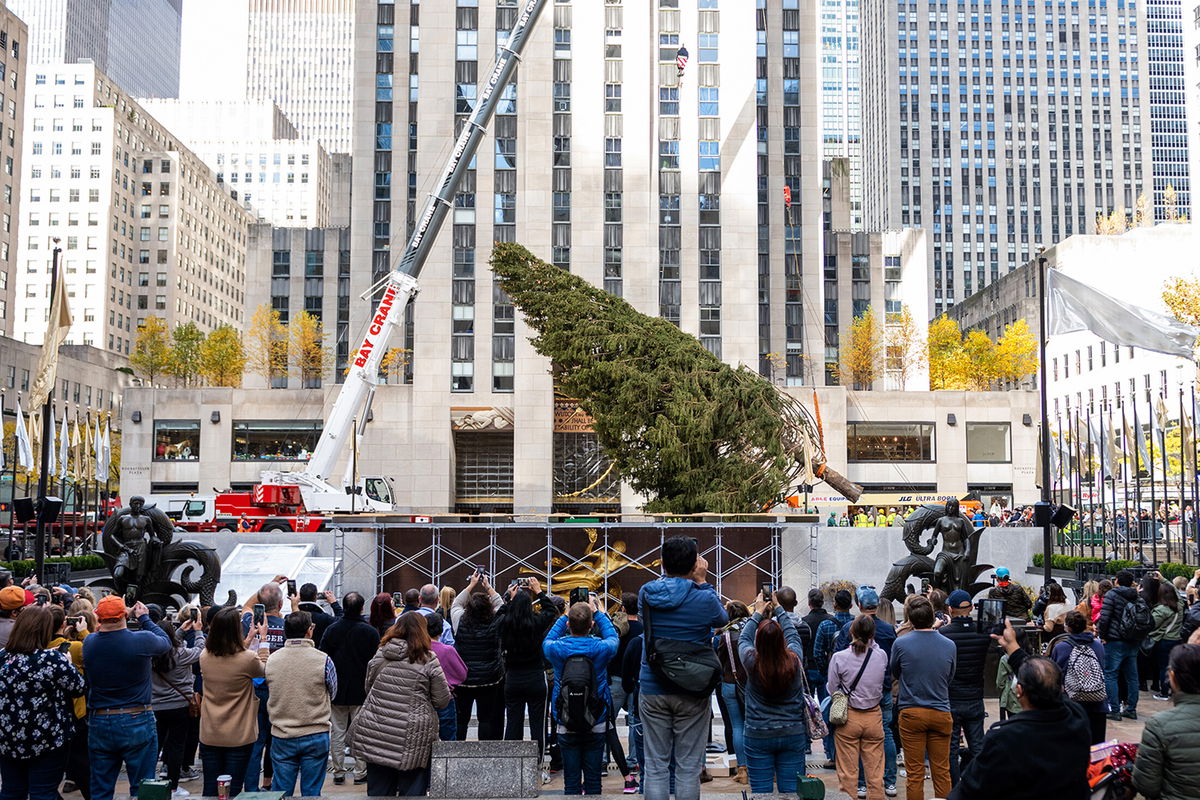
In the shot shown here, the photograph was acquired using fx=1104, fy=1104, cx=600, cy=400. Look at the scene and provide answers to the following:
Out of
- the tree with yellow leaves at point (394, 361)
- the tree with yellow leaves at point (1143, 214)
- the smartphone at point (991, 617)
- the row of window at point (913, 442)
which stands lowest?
the smartphone at point (991, 617)

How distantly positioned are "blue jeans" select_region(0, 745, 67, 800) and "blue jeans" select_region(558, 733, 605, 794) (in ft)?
13.4

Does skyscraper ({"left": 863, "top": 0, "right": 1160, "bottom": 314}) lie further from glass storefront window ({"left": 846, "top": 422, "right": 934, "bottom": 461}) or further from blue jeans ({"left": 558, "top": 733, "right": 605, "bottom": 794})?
blue jeans ({"left": 558, "top": 733, "right": 605, "bottom": 794})

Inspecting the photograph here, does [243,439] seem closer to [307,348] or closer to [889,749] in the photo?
[307,348]

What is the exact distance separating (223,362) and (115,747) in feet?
252

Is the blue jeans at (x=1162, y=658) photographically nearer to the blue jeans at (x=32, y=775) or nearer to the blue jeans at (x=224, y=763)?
the blue jeans at (x=224, y=763)

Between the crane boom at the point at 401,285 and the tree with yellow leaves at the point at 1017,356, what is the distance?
168 feet

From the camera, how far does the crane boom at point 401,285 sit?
39219mm

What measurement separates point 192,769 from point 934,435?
58.9 meters

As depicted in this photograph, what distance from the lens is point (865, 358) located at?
240ft

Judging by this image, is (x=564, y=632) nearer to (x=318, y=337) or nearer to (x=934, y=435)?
(x=934, y=435)

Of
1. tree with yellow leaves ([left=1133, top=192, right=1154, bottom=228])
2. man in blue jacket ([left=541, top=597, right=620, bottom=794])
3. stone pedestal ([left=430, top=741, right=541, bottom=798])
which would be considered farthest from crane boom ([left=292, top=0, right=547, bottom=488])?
tree with yellow leaves ([left=1133, top=192, right=1154, bottom=228])

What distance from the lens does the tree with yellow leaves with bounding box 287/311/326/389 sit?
75875 millimetres

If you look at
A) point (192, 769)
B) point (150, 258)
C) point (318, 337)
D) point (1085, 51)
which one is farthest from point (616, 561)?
point (1085, 51)

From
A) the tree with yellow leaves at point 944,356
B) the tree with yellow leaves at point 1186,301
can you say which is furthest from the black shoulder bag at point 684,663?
the tree with yellow leaves at point 944,356
